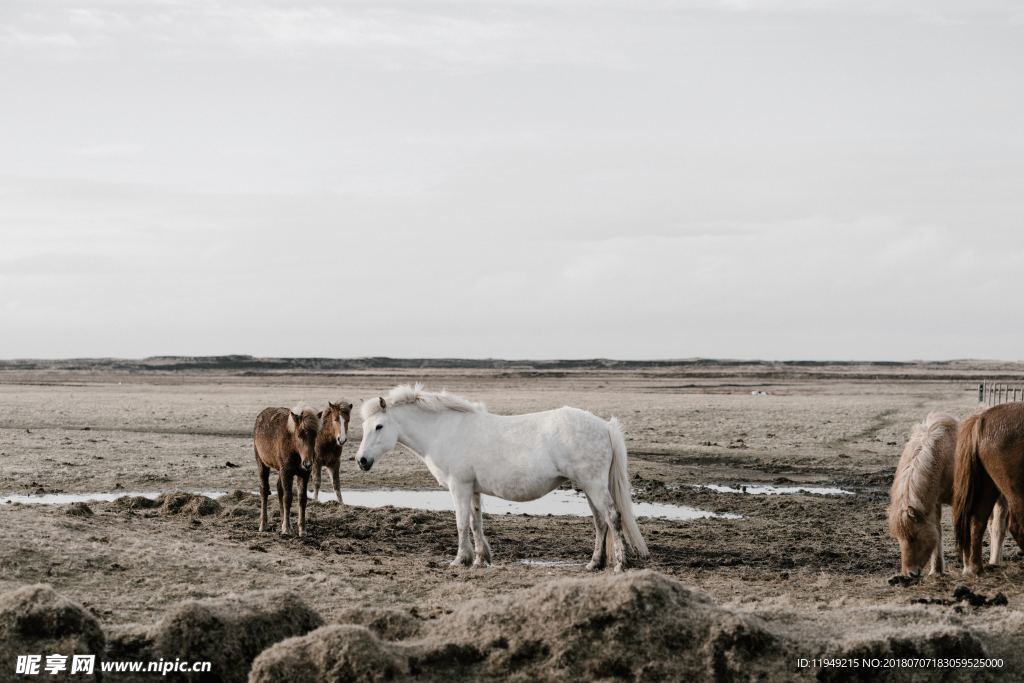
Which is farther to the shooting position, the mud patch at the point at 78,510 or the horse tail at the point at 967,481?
the mud patch at the point at 78,510

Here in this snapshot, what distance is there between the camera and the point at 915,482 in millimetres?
10180

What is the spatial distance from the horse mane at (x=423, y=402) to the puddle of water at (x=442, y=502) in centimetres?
377

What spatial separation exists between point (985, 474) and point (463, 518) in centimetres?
592

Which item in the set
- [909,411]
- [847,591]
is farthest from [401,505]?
[909,411]

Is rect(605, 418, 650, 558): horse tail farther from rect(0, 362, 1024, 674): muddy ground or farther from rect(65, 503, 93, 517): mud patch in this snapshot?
rect(65, 503, 93, 517): mud patch

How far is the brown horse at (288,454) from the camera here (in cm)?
1340

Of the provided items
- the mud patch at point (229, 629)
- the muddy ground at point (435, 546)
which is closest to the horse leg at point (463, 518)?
the muddy ground at point (435, 546)

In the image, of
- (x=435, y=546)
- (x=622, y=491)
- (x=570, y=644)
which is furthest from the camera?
(x=435, y=546)

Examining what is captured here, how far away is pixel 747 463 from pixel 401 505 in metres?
10.0

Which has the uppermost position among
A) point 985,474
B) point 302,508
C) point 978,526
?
point 985,474

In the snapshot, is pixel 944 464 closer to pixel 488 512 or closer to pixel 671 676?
pixel 671 676

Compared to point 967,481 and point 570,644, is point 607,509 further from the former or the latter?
point 570,644

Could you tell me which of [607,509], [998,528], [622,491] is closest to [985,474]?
[998,528]

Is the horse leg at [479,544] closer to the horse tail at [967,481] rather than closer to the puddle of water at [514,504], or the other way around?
the puddle of water at [514,504]
